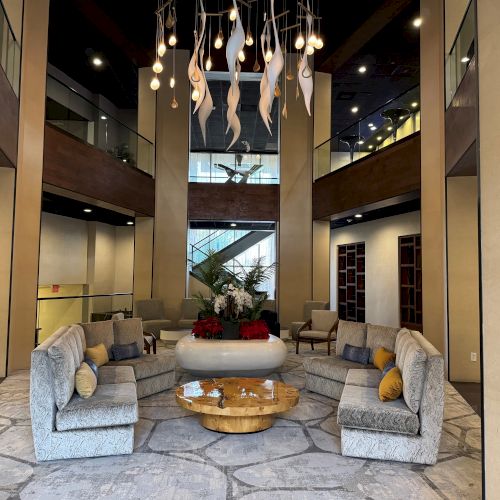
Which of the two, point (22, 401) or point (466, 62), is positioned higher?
point (466, 62)

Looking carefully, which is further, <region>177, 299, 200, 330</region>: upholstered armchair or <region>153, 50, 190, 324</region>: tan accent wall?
<region>153, 50, 190, 324</region>: tan accent wall

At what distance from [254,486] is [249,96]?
10843mm

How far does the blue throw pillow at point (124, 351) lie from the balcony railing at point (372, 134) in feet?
18.9

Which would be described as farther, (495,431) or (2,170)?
(2,170)

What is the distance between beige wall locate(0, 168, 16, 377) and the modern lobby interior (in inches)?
1.1

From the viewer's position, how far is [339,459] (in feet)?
12.3

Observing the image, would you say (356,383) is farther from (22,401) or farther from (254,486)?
(22,401)

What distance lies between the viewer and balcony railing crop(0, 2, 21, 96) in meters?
6.07

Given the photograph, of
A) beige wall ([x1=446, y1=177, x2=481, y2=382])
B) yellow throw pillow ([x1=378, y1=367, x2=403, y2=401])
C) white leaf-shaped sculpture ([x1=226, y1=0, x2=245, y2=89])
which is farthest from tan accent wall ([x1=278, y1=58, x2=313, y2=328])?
white leaf-shaped sculpture ([x1=226, y1=0, x2=245, y2=89])

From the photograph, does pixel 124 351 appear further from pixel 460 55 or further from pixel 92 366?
pixel 460 55

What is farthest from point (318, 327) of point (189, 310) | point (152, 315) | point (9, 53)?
point (9, 53)

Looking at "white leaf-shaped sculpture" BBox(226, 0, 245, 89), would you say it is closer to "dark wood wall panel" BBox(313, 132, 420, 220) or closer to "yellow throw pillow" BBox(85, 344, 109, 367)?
"yellow throw pillow" BBox(85, 344, 109, 367)

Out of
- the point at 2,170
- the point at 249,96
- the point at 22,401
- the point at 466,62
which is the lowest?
the point at 22,401

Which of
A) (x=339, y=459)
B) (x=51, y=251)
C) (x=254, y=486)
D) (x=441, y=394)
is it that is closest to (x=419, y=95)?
(x=441, y=394)
